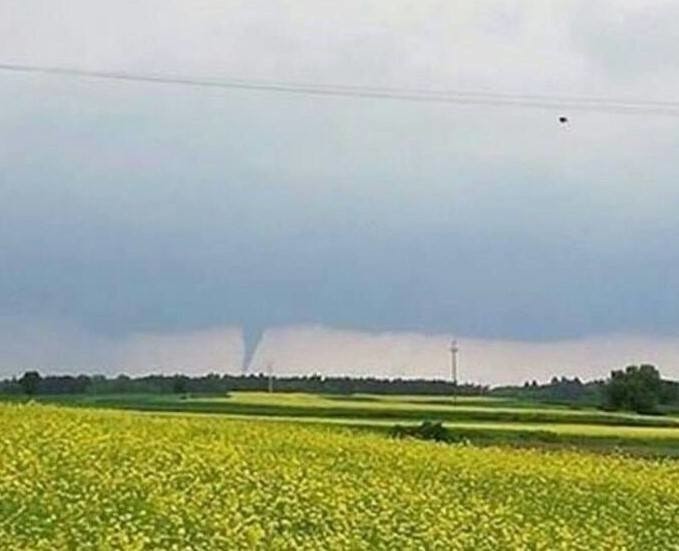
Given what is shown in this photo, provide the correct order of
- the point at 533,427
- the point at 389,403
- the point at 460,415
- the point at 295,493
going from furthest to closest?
the point at 389,403, the point at 460,415, the point at 533,427, the point at 295,493

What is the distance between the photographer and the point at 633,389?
8669cm

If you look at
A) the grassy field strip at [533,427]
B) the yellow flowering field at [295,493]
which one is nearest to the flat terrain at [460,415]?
the grassy field strip at [533,427]

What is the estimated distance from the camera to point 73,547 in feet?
62.2

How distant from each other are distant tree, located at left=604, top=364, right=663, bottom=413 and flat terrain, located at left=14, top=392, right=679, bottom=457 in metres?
6.40

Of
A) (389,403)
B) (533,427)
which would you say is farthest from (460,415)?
(389,403)

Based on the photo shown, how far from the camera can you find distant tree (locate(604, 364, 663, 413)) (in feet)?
280

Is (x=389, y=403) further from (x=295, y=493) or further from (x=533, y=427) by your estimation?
(x=295, y=493)

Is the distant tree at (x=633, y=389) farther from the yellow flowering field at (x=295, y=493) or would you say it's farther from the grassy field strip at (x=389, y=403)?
the yellow flowering field at (x=295, y=493)

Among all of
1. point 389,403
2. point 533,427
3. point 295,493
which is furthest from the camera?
point 389,403

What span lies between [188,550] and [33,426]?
14992mm

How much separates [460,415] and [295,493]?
140 feet

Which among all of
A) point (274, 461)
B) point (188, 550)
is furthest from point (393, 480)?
point (188, 550)

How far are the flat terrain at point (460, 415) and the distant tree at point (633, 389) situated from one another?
252 inches

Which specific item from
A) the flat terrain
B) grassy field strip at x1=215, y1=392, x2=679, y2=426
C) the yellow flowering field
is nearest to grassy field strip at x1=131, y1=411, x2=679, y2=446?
the flat terrain
